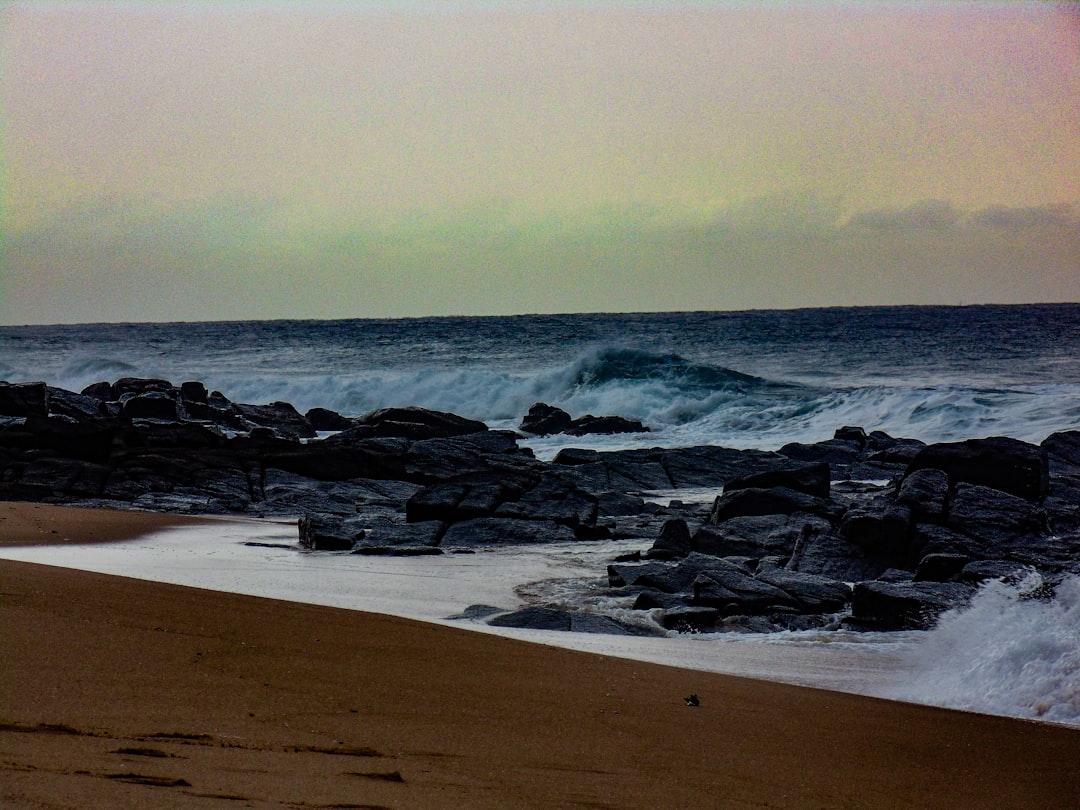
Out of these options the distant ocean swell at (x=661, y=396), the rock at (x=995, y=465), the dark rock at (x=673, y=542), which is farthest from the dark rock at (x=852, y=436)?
the dark rock at (x=673, y=542)

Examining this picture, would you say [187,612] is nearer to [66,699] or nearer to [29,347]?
[66,699]

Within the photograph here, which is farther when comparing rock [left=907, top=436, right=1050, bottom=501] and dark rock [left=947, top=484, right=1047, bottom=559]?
rock [left=907, top=436, right=1050, bottom=501]

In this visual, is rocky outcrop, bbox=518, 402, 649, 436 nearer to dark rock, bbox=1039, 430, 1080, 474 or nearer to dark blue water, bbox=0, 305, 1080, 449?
dark blue water, bbox=0, 305, 1080, 449

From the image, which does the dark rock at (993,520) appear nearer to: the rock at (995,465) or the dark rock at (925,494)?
the dark rock at (925,494)

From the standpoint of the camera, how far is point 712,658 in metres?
7.18

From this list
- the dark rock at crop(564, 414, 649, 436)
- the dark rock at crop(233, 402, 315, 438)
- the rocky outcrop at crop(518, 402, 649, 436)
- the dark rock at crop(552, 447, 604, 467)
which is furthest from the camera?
the rocky outcrop at crop(518, 402, 649, 436)

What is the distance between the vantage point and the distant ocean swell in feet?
96.9

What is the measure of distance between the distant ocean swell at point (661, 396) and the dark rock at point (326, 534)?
622 inches

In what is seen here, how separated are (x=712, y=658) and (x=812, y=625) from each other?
1739mm

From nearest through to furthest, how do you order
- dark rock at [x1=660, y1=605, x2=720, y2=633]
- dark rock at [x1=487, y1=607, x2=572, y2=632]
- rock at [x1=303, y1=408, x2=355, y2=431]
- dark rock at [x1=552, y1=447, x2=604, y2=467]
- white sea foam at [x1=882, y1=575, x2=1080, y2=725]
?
white sea foam at [x1=882, y1=575, x2=1080, y2=725] → dark rock at [x1=487, y1=607, x2=572, y2=632] → dark rock at [x1=660, y1=605, x2=720, y2=633] → dark rock at [x1=552, y1=447, x2=604, y2=467] → rock at [x1=303, y1=408, x2=355, y2=431]

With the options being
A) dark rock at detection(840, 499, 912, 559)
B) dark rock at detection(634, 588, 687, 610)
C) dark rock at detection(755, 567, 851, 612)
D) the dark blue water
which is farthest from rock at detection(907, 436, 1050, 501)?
the dark blue water

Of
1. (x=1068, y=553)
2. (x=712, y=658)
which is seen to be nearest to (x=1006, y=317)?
(x=1068, y=553)

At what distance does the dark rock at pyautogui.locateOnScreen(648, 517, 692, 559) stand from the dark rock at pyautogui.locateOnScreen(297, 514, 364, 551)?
343cm

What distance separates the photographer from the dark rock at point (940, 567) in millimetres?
9703
